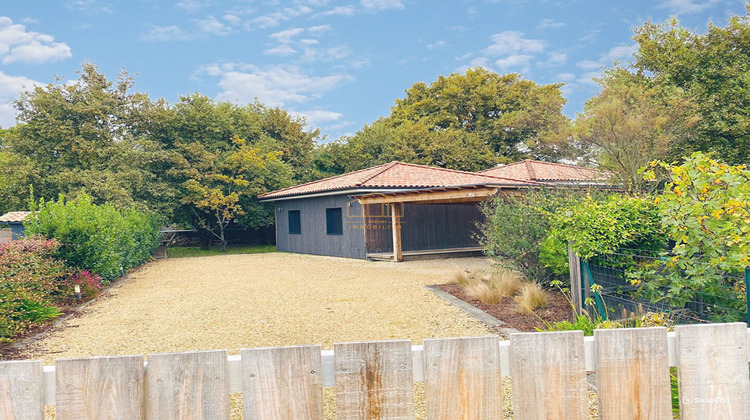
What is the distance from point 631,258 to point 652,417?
142 inches

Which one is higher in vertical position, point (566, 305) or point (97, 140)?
point (97, 140)

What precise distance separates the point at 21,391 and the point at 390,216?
15.2m

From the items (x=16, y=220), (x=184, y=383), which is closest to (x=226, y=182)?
(x=16, y=220)

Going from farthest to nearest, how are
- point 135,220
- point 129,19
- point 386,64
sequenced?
point 386,64 < point 129,19 < point 135,220

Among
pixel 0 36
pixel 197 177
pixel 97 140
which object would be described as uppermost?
pixel 0 36

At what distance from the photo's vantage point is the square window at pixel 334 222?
17391 mm

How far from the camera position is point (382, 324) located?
6.25 metres

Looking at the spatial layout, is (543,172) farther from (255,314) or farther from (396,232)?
(255,314)

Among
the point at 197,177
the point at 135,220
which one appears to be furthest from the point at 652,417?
the point at 197,177

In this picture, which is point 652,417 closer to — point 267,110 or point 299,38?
point 299,38

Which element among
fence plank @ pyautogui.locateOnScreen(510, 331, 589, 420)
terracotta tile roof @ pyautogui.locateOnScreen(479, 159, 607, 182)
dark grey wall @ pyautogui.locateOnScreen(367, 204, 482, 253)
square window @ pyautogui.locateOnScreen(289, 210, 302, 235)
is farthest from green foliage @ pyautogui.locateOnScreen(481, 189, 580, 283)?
square window @ pyautogui.locateOnScreen(289, 210, 302, 235)

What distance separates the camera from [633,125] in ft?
47.6

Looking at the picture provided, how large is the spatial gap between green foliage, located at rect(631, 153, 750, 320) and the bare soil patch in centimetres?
182

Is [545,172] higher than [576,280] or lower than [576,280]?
higher
